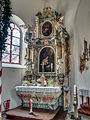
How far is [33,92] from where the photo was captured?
20.4 ft

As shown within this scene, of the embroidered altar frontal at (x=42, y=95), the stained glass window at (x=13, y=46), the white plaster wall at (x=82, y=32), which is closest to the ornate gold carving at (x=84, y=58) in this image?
the white plaster wall at (x=82, y=32)

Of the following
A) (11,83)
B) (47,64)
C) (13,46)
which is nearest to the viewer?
(11,83)

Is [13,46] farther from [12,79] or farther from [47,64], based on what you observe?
[47,64]

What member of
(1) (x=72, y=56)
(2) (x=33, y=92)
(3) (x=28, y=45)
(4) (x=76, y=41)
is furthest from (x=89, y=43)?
(2) (x=33, y=92)

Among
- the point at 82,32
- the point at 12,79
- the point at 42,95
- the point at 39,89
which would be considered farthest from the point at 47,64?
the point at 82,32

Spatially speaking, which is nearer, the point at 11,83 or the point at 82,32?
the point at 11,83

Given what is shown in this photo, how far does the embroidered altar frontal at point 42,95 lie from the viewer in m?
5.96

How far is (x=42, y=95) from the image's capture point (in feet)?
20.1

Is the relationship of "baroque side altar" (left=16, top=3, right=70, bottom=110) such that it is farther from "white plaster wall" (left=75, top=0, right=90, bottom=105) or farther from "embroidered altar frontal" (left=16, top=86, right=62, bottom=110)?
"white plaster wall" (left=75, top=0, right=90, bottom=105)

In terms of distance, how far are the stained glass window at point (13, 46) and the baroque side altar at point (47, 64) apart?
2.33 ft

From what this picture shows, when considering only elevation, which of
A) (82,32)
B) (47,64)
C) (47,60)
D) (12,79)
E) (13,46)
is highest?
(82,32)

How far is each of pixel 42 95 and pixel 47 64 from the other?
66.5 inches

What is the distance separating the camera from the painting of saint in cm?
700

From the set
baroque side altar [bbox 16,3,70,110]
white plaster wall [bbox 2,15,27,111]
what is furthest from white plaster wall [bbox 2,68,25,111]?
baroque side altar [bbox 16,3,70,110]
